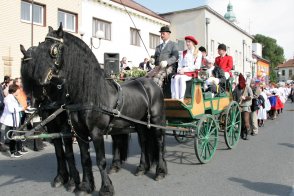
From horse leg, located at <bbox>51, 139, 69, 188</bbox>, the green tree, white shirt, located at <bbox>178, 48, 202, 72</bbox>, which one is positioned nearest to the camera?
horse leg, located at <bbox>51, 139, 69, 188</bbox>

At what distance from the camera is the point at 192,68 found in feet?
23.4

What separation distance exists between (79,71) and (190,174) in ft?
9.40

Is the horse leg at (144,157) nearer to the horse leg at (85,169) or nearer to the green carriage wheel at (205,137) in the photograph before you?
the green carriage wheel at (205,137)

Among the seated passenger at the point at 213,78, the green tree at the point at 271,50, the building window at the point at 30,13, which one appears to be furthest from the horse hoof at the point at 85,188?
the green tree at the point at 271,50

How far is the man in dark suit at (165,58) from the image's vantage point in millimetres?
6645

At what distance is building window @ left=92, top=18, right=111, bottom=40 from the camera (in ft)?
63.2

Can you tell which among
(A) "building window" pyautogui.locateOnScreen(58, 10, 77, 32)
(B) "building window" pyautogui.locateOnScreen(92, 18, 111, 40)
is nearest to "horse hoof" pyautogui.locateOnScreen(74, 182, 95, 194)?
(A) "building window" pyautogui.locateOnScreen(58, 10, 77, 32)

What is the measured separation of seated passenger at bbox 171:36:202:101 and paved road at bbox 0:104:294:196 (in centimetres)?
149

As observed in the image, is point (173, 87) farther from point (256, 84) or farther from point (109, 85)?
point (256, 84)

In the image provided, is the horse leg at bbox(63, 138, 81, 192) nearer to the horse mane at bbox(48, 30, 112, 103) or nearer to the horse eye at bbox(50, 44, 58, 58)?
the horse mane at bbox(48, 30, 112, 103)

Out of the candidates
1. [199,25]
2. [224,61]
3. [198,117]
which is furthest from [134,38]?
[198,117]

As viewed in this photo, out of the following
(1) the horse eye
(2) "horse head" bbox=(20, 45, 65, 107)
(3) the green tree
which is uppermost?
(3) the green tree

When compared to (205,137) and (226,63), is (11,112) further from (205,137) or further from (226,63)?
(226,63)

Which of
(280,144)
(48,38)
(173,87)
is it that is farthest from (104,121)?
(280,144)
